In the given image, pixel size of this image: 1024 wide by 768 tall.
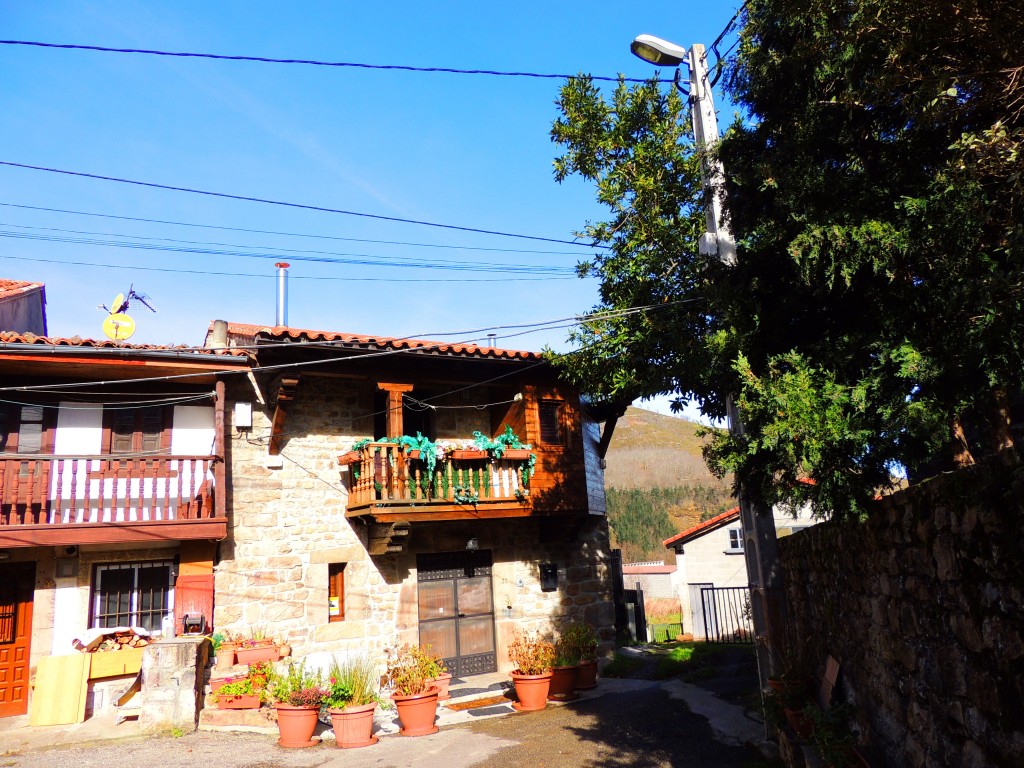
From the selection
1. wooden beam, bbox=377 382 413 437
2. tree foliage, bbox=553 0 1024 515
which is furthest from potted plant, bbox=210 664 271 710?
tree foliage, bbox=553 0 1024 515

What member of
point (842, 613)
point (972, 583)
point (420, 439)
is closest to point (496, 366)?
point (420, 439)

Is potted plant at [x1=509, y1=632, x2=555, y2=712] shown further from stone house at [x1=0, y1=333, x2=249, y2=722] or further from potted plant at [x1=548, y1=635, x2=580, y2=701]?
stone house at [x1=0, y1=333, x2=249, y2=722]

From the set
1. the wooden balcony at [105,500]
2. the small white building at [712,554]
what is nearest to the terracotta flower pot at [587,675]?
the wooden balcony at [105,500]

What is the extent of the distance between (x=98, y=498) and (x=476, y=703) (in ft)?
20.7

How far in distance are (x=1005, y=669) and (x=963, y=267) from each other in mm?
2447

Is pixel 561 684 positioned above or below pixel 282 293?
below

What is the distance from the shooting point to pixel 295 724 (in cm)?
877

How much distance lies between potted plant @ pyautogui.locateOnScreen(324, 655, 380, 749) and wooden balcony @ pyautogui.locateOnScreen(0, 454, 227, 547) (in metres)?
3.01

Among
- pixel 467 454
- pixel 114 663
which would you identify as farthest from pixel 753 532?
pixel 114 663

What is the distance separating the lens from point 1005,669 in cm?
321

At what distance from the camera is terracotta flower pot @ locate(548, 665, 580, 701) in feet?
36.5

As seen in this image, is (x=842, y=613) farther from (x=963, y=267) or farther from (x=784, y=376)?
(x=963, y=267)

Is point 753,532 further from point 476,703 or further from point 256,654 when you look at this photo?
point 256,654

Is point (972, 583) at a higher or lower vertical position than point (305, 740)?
higher
